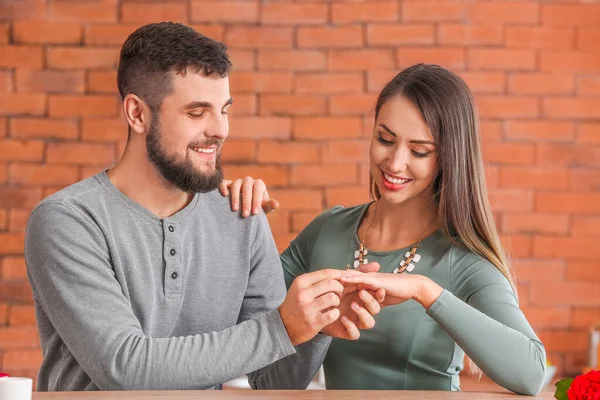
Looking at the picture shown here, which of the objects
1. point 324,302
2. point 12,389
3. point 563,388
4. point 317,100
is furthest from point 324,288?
point 317,100

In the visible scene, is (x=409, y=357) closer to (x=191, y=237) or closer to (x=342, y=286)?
(x=342, y=286)

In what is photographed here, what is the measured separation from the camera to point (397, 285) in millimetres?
1785

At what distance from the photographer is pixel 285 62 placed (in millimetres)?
3488

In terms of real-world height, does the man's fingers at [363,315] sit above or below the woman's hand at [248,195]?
below

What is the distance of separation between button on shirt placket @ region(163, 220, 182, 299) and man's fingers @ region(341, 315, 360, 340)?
0.36 meters

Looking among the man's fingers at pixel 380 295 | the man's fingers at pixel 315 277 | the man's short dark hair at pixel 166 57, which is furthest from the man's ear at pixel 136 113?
the man's fingers at pixel 380 295

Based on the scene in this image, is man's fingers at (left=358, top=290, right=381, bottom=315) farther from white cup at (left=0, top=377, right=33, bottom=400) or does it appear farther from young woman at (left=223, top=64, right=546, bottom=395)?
white cup at (left=0, top=377, right=33, bottom=400)

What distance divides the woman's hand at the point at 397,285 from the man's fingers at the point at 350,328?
71 millimetres

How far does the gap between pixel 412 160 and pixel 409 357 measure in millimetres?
442

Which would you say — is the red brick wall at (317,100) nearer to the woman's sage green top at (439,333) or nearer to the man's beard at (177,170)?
the woman's sage green top at (439,333)

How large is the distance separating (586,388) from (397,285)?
1.46 ft

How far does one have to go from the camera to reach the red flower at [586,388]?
1.44 meters

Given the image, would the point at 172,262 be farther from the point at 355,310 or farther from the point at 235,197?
the point at 355,310

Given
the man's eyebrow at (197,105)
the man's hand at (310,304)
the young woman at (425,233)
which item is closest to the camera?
the man's hand at (310,304)
